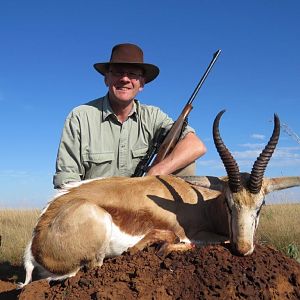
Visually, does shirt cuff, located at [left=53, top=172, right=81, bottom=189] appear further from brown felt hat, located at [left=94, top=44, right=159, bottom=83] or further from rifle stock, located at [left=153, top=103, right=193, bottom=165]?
brown felt hat, located at [left=94, top=44, right=159, bottom=83]

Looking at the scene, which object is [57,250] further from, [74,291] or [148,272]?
[148,272]

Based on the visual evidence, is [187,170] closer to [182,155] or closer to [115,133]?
[182,155]

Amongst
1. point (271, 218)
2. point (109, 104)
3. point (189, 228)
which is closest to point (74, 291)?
point (189, 228)

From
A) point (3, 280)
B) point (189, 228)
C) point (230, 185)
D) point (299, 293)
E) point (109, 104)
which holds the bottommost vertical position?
point (3, 280)

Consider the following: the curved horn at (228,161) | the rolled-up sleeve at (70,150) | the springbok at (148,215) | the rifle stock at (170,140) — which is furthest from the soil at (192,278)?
the rolled-up sleeve at (70,150)

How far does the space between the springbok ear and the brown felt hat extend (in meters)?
2.91

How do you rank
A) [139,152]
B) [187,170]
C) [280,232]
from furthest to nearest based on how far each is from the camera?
[280,232] < [139,152] < [187,170]

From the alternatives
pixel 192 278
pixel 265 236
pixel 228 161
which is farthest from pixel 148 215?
pixel 265 236

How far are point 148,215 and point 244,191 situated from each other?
3.76ft

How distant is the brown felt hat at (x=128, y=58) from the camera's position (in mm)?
7266

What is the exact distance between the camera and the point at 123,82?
23.9 feet

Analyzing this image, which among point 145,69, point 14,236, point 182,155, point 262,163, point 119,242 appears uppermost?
point 145,69

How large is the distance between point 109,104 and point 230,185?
10.1 ft

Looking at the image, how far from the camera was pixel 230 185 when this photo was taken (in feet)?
16.4
